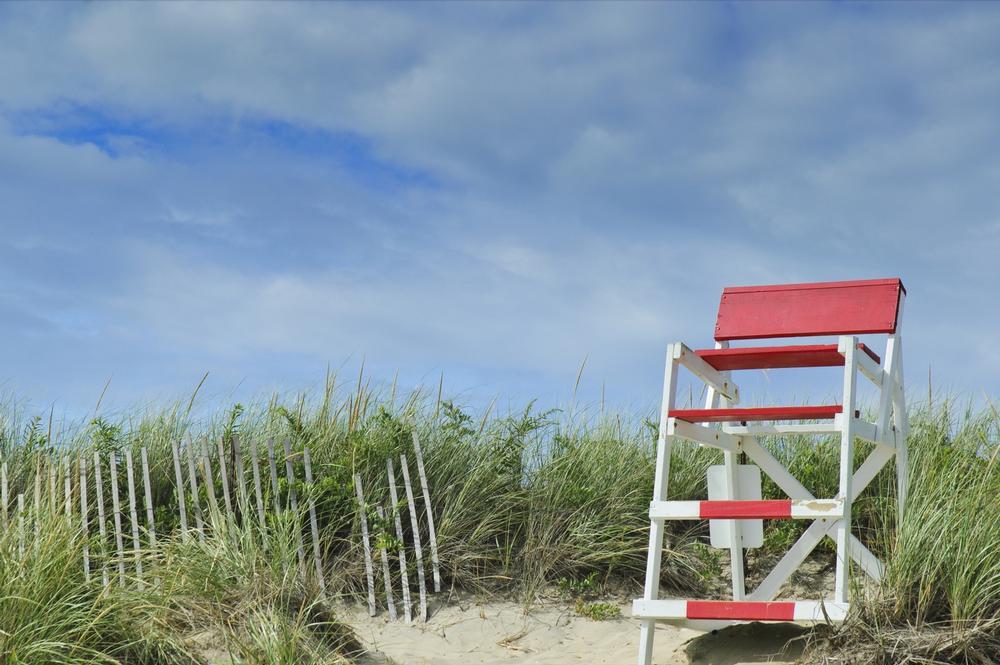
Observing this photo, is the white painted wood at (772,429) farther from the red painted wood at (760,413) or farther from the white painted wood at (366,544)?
the white painted wood at (366,544)

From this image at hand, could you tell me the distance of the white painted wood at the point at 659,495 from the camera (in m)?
5.36

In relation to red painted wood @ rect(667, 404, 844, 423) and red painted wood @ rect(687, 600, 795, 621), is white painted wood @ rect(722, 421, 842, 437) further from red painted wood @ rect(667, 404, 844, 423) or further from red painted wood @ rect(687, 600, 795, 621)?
red painted wood @ rect(687, 600, 795, 621)

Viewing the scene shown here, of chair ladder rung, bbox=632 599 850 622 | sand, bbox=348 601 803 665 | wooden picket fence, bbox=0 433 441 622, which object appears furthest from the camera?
wooden picket fence, bbox=0 433 441 622

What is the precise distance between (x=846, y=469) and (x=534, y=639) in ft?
8.38

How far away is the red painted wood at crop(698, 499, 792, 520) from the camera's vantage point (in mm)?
5090

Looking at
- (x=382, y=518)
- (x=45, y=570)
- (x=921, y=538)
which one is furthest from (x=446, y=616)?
(x=921, y=538)

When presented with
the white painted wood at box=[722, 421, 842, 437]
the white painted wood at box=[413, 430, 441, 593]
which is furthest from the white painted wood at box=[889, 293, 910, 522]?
the white painted wood at box=[413, 430, 441, 593]

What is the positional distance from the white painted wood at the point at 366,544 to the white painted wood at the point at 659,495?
227 centimetres

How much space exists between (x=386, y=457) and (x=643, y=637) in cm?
308

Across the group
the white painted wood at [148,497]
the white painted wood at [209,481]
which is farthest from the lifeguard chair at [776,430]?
the white painted wood at [148,497]

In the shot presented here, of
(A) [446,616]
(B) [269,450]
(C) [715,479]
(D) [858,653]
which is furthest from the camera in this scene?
(B) [269,450]

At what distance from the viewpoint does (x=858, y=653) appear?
486 cm

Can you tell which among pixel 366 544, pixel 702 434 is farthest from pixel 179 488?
pixel 702 434

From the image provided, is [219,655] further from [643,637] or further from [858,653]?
[858,653]
